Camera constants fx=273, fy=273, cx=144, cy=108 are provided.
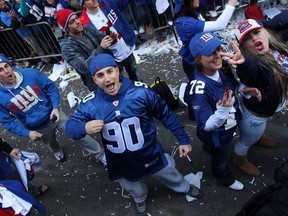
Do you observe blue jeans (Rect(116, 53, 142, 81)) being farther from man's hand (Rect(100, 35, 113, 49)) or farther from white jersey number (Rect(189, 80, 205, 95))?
white jersey number (Rect(189, 80, 205, 95))

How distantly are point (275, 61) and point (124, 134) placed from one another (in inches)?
66.2

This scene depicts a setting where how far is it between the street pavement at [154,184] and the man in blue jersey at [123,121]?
2.76 ft

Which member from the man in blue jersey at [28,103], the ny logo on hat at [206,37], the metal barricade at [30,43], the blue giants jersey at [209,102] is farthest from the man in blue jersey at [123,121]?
the metal barricade at [30,43]

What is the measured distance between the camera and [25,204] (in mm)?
3053

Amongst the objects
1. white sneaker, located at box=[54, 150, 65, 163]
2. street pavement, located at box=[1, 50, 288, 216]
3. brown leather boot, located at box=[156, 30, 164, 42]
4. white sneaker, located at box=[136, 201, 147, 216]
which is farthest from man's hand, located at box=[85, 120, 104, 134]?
brown leather boot, located at box=[156, 30, 164, 42]

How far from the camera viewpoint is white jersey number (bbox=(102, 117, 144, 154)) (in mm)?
2717

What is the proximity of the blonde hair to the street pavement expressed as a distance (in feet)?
4.32

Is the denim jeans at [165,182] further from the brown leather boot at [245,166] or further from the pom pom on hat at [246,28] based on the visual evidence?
the pom pom on hat at [246,28]

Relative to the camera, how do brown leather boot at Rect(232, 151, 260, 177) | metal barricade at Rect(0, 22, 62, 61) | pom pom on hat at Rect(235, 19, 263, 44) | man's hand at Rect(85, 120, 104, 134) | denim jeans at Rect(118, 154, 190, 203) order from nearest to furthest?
1. man's hand at Rect(85, 120, 104, 134)
2. pom pom on hat at Rect(235, 19, 263, 44)
3. denim jeans at Rect(118, 154, 190, 203)
4. brown leather boot at Rect(232, 151, 260, 177)
5. metal barricade at Rect(0, 22, 62, 61)

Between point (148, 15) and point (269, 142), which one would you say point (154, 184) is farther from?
point (148, 15)

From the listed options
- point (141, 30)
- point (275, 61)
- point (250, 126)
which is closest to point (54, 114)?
point (250, 126)

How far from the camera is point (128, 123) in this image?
2.72 metres

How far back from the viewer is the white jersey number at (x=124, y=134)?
2717mm

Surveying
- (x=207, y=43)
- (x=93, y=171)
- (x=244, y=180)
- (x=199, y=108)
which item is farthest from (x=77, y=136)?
(x=244, y=180)
